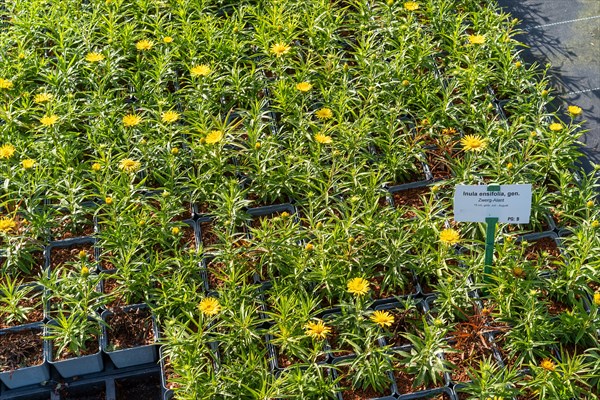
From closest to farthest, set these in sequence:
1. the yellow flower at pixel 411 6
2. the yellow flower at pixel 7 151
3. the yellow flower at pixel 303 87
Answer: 1. the yellow flower at pixel 7 151
2. the yellow flower at pixel 303 87
3. the yellow flower at pixel 411 6

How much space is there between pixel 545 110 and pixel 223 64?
2012 millimetres

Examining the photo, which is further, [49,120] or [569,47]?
[569,47]

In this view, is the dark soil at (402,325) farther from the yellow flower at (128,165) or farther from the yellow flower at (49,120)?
the yellow flower at (49,120)

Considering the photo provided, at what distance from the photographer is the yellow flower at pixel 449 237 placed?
4047 mm

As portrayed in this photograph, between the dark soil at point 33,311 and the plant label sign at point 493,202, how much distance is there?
6.90 feet

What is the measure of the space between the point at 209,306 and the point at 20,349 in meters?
0.95

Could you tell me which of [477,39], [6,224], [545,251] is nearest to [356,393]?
[545,251]

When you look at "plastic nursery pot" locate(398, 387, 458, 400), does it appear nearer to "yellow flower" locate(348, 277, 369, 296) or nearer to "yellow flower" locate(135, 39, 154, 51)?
"yellow flower" locate(348, 277, 369, 296)

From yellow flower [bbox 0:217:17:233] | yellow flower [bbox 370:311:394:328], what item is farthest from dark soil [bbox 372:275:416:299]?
yellow flower [bbox 0:217:17:233]

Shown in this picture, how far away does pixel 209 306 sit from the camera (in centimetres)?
387

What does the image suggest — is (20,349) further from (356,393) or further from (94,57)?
(94,57)

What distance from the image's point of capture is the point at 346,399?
377cm

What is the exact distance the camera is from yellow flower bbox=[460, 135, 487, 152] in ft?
14.8

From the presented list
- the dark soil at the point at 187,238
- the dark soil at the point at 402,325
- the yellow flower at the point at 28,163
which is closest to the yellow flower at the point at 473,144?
the dark soil at the point at 402,325
